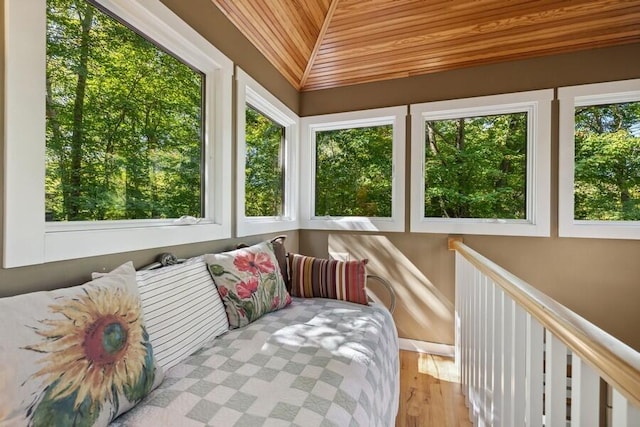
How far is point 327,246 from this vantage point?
2.88 meters

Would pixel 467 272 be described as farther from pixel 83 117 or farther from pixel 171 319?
pixel 83 117

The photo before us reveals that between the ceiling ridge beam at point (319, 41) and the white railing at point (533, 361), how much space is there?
1.98 m

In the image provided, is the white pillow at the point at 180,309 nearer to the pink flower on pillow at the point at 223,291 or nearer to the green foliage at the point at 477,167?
the pink flower on pillow at the point at 223,291

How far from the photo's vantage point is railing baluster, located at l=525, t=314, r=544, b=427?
815 millimetres

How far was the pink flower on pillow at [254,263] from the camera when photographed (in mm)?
1618

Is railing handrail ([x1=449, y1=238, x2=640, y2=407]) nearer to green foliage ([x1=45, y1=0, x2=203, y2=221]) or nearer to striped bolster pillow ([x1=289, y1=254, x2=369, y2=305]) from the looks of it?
striped bolster pillow ([x1=289, y1=254, x2=369, y2=305])

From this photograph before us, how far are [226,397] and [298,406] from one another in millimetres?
228

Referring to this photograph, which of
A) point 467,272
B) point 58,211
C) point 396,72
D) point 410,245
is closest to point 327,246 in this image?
point 410,245

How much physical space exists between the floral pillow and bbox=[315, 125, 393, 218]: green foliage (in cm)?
128

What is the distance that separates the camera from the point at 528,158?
236 centimetres

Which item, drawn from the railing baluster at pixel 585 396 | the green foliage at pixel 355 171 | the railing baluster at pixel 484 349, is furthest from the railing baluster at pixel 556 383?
the green foliage at pixel 355 171

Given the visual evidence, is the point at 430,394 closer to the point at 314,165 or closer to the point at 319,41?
the point at 314,165

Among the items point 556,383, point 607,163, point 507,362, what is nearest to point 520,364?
point 507,362

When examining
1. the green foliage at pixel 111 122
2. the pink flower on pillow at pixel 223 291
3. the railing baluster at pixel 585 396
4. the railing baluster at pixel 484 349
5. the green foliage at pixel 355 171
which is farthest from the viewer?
the green foliage at pixel 355 171
